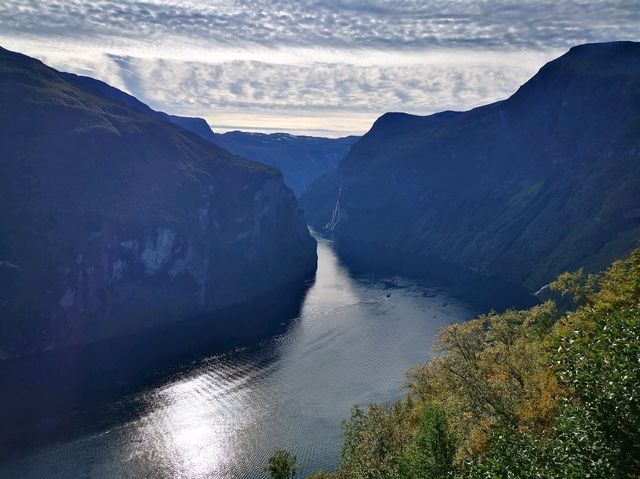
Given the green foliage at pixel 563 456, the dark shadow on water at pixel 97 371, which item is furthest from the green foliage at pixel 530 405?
the dark shadow on water at pixel 97 371

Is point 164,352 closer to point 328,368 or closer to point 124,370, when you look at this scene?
point 124,370

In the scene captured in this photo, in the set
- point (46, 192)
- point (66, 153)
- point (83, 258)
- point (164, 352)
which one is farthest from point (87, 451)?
point (66, 153)

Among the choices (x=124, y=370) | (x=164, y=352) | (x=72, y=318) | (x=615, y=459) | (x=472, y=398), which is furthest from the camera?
(x=72, y=318)

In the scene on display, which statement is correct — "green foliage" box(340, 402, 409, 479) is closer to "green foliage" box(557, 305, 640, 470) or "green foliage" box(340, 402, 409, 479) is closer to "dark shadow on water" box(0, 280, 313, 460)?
"green foliage" box(557, 305, 640, 470)

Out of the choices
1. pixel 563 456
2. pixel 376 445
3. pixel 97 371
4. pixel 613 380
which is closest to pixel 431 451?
pixel 376 445

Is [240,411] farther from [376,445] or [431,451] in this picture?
[431,451]

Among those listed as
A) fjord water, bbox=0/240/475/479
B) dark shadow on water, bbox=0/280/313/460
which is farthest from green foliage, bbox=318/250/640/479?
dark shadow on water, bbox=0/280/313/460

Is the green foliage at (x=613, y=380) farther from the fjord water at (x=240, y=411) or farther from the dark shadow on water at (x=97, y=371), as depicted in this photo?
the dark shadow on water at (x=97, y=371)
